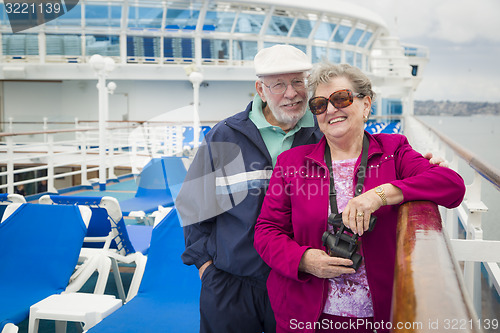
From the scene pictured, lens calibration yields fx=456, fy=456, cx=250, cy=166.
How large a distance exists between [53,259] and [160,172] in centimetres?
→ 286

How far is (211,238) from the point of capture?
5.57 feet

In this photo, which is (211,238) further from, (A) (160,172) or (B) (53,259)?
(A) (160,172)

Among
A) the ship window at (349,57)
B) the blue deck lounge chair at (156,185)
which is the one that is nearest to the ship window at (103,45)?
the ship window at (349,57)

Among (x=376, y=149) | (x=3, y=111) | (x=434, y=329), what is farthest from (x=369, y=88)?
(x=3, y=111)

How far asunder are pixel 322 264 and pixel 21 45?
19.9m

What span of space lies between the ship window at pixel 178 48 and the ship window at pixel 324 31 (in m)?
6.37

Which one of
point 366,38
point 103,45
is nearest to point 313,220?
point 103,45

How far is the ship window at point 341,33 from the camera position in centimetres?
2281

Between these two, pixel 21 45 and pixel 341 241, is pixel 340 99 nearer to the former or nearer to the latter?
pixel 341 241

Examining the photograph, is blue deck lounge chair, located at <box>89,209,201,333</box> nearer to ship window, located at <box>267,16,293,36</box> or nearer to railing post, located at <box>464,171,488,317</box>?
railing post, located at <box>464,171,488,317</box>

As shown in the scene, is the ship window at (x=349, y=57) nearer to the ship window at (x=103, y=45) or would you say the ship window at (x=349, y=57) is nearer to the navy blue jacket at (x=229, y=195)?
the ship window at (x=103, y=45)

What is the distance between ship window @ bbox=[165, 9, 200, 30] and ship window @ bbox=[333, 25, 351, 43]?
7700 millimetres

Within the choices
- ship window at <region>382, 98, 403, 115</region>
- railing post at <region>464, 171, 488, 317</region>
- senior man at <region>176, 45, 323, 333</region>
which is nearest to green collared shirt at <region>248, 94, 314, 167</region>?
senior man at <region>176, 45, 323, 333</region>

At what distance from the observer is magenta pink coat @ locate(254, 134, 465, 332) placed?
46.1 inches
